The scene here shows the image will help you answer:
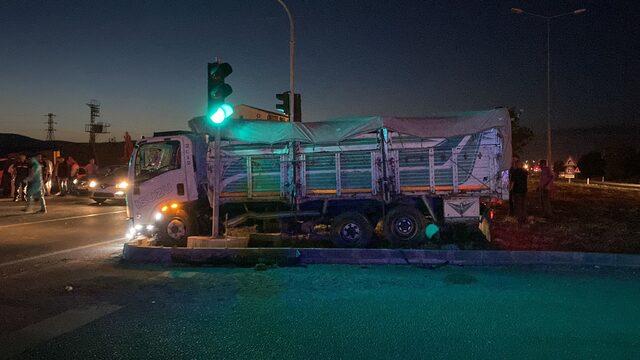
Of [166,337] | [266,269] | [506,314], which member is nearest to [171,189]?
[266,269]

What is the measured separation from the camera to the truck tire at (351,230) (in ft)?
32.8

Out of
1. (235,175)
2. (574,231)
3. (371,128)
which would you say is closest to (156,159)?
(235,175)

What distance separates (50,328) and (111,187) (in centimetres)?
1750

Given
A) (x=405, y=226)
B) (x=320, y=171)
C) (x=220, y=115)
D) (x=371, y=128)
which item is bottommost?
(x=405, y=226)

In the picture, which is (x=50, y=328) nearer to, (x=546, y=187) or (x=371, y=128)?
(x=371, y=128)

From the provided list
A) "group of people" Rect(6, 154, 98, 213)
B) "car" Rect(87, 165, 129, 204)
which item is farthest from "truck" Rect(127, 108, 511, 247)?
"car" Rect(87, 165, 129, 204)

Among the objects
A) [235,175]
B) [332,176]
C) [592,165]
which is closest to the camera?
[332,176]

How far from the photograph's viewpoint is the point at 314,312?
5781 mm

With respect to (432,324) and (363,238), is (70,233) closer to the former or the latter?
(363,238)

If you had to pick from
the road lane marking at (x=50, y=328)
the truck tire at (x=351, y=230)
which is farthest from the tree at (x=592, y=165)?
the road lane marking at (x=50, y=328)

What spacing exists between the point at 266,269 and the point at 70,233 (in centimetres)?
714

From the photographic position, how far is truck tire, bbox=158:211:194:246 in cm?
1048

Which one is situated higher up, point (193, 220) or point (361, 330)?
point (193, 220)

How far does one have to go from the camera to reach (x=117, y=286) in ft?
23.8
